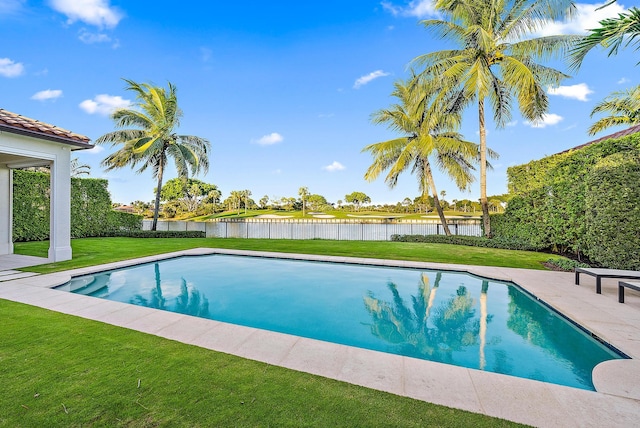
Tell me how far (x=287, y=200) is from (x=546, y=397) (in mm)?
60744

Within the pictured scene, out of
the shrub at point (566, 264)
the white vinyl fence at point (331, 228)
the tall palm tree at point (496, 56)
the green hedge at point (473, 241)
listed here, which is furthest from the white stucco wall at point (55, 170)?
the shrub at point (566, 264)

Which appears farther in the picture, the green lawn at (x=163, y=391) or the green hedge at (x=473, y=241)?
the green hedge at (x=473, y=241)

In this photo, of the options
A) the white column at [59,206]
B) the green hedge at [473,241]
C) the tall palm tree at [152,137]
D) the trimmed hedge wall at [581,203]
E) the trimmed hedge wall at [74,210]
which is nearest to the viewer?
the trimmed hedge wall at [581,203]

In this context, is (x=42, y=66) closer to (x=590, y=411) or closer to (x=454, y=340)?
(x=454, y=340)

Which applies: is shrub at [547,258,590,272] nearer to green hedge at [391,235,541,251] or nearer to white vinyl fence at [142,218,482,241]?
green hedge at [391,235,541,251]

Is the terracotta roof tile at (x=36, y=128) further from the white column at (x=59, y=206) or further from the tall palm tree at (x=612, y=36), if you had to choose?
the tall palm tree at (x=612, y=36)

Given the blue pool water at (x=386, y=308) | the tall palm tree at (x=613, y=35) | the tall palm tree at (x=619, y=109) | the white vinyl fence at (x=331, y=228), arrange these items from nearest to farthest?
1. the blue pool water at (x=386, y=308)
2. the tall palm tree at (x=613, y=35)
3. the tall palm tree at (x=619, y=109)
4. the white vinyl fence at (x=331, y=228)

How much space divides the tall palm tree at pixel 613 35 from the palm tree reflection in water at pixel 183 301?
768 centimetres

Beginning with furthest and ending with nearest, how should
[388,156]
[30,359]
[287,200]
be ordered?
[287,200], [388,156], [30,359]

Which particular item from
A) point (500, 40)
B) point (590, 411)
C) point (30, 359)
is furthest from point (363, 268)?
point (500, 40)

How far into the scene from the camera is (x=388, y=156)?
15.0 metres

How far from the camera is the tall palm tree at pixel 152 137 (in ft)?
53.0

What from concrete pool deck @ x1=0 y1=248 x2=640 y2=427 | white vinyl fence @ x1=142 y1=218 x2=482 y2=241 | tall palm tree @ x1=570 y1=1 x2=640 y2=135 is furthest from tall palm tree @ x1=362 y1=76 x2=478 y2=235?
concrete pool deck @ x1=0 y1=248 x2=640 y2=427

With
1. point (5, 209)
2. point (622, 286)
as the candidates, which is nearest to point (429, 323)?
point (622, 286)
